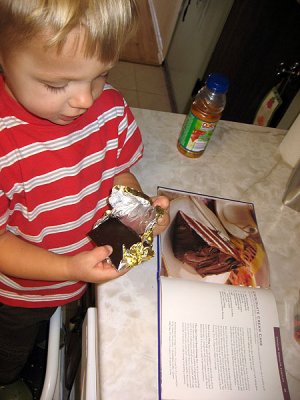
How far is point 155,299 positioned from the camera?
22.6 inches

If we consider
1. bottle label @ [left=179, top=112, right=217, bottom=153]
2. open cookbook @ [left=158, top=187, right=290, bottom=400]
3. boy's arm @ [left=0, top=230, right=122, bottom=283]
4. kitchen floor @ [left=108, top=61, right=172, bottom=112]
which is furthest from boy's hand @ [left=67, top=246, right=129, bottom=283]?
kitchen floor @ [left=108, top=61, right=172, bottom=112]

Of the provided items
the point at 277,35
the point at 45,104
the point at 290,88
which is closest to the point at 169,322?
the point at 45,104

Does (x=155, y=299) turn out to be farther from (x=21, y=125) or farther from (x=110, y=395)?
(x=21, y=125)

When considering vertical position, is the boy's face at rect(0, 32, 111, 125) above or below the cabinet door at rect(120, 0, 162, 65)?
above

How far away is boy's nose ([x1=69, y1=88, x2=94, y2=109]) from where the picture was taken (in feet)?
1.45

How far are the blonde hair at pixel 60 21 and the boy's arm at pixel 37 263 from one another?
32 centimetres

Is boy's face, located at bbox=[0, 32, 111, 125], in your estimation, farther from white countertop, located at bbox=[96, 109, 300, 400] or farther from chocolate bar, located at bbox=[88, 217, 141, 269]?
white countertop, located at bbox=[96, 109, 300, 400]

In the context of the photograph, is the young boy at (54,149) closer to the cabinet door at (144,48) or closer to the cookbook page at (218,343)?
the cookbook page at (218,343)

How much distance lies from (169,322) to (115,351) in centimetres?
10

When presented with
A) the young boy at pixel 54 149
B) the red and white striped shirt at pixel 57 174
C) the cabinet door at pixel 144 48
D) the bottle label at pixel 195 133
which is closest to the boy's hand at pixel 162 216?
the young boy at pixel 54 149

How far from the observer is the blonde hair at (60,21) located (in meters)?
0.36

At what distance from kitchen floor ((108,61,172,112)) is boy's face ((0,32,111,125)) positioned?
1.93 m

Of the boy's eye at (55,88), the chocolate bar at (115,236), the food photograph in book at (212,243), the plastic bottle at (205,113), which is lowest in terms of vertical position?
the food photograph in book at (212,243)

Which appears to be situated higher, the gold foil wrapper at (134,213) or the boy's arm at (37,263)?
the gold foil wrapper at (134,213)
